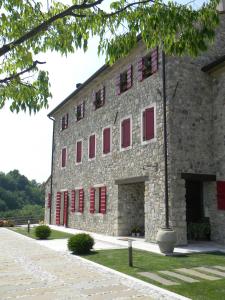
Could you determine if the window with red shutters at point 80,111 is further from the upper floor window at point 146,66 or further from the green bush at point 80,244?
the green bush at point 80,244

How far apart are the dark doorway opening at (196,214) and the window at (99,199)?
494 cm

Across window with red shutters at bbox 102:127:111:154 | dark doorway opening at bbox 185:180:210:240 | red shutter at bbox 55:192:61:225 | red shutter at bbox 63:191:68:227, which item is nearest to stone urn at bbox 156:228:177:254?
dark doorway opening at bbox 185:180:210:240

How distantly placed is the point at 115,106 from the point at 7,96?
12.8m

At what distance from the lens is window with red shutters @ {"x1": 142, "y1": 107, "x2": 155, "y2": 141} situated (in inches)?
587

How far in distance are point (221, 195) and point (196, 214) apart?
1.72 m

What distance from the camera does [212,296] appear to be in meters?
6.46

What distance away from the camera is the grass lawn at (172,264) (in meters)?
6.76

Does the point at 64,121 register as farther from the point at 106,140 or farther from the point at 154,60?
the point at 154,60

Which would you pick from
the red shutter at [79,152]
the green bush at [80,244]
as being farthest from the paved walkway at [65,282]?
the red shutter at [79,152]

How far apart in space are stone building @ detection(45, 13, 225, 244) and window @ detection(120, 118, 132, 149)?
0.05 m

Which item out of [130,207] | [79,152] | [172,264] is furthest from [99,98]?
[172,264]

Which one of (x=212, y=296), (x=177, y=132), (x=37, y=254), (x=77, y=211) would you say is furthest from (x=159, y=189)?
(x=77, y=211)

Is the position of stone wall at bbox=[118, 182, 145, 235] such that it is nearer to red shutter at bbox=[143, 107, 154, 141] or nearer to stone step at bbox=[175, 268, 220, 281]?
red shutter at bbox=[143, 107, 154, 141]

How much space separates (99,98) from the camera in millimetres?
20375
